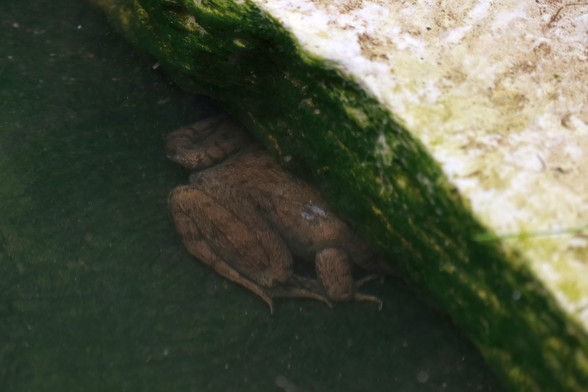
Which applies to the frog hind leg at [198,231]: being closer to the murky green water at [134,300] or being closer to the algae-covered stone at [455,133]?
the murky green water at [134,300]

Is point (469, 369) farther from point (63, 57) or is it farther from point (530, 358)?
point (63, 57)

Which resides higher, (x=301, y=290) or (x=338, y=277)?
(x=338, y=277)

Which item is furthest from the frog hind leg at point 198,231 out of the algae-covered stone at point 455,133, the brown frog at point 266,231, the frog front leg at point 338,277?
the algae-covered stone at point 455,133

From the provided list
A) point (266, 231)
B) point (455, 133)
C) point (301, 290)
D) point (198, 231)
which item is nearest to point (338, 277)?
point (301, 290)

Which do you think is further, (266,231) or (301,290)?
(266,231)

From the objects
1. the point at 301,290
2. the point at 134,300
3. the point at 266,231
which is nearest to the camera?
the point at 134,300

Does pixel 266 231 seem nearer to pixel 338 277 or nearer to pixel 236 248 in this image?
pixel 236 248
